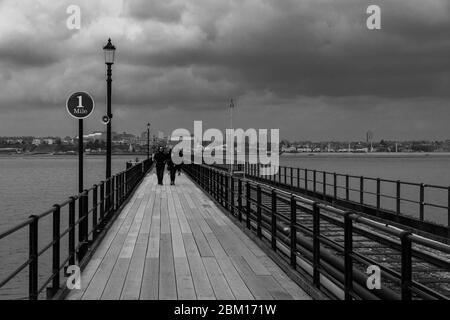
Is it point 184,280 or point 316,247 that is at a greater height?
point 316,247

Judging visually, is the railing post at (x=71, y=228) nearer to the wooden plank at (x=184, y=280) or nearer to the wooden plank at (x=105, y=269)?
the wooden plank at (x=105, y=269)

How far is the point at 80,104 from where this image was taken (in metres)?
12.5

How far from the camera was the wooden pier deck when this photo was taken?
25.3 feet

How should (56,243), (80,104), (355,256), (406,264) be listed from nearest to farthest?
(406,264)
(355,256)
(56,243)
(80,104)

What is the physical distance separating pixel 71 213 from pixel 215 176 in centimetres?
1332

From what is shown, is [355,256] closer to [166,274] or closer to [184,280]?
[184,280]

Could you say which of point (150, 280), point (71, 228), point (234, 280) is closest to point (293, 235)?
point (234, 280)

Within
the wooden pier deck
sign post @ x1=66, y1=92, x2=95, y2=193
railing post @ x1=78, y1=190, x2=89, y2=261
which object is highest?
sign post @ x1=66, y1=92, x2=95, y2=193

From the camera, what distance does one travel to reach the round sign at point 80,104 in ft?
41.0

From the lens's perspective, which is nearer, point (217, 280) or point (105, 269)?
point (217, 280)

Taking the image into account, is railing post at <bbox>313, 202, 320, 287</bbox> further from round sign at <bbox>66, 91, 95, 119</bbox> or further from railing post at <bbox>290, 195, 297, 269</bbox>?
round sign at <bbox>66, 91, 95, 119</bbox>

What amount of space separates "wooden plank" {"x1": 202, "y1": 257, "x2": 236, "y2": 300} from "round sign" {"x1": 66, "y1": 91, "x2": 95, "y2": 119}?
4246 millimetres

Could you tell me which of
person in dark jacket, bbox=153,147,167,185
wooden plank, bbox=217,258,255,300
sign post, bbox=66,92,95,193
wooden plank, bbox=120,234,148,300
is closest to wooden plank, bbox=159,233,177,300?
wooden plank, bbox=120,234,148,300

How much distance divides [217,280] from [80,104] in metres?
5.69
